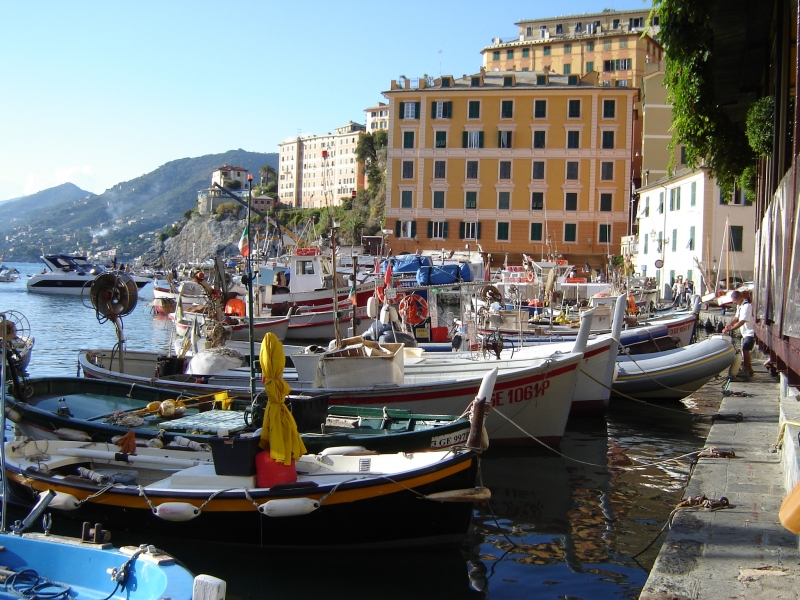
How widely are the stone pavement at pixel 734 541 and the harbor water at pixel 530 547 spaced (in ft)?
4.39

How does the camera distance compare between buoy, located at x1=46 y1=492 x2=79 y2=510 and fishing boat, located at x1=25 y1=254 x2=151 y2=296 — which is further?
fishing boat, located at x1=25 y1=254 x2=151 y2=296

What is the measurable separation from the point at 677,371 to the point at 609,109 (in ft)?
131

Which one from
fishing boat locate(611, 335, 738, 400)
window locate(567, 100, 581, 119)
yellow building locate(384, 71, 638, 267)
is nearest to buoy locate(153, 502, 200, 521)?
fishing boat locate(611, 335, 738, 400)

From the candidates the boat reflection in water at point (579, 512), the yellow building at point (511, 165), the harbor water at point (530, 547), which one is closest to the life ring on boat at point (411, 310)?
the boat reflection in water at point (579, 512)

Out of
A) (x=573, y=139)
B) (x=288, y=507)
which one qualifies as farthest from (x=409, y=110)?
(x=288, y=507)

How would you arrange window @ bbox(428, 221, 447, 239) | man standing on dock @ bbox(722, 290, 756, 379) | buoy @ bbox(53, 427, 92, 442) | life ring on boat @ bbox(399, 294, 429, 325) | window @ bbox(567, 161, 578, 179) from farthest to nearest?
1. window @ bbox(428, 221, 447, 239)
2. window @ bbox(567, 161, 578, 179)
3. life ring on boat @ bbox(399, 294, 429, 325)
4. man standing on dock @ bbox(722, 290, 756, 379)
5. buoy @ bbox(53, 427, 92, 442)

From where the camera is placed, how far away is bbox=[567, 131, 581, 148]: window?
5625 centimetres

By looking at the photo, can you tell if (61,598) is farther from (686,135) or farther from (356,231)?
(356,231)

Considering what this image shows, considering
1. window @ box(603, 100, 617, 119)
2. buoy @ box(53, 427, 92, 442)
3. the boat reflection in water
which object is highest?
window @ box(603, 100, 617, 119)

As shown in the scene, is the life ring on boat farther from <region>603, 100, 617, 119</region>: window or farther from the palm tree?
the palm tree

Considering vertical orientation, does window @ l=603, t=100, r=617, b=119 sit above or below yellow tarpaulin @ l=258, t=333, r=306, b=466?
above

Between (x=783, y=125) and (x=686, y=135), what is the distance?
5519 millimetres

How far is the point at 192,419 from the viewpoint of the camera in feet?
39.4

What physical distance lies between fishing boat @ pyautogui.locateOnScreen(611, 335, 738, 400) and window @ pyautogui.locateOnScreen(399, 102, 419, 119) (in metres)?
40.4
